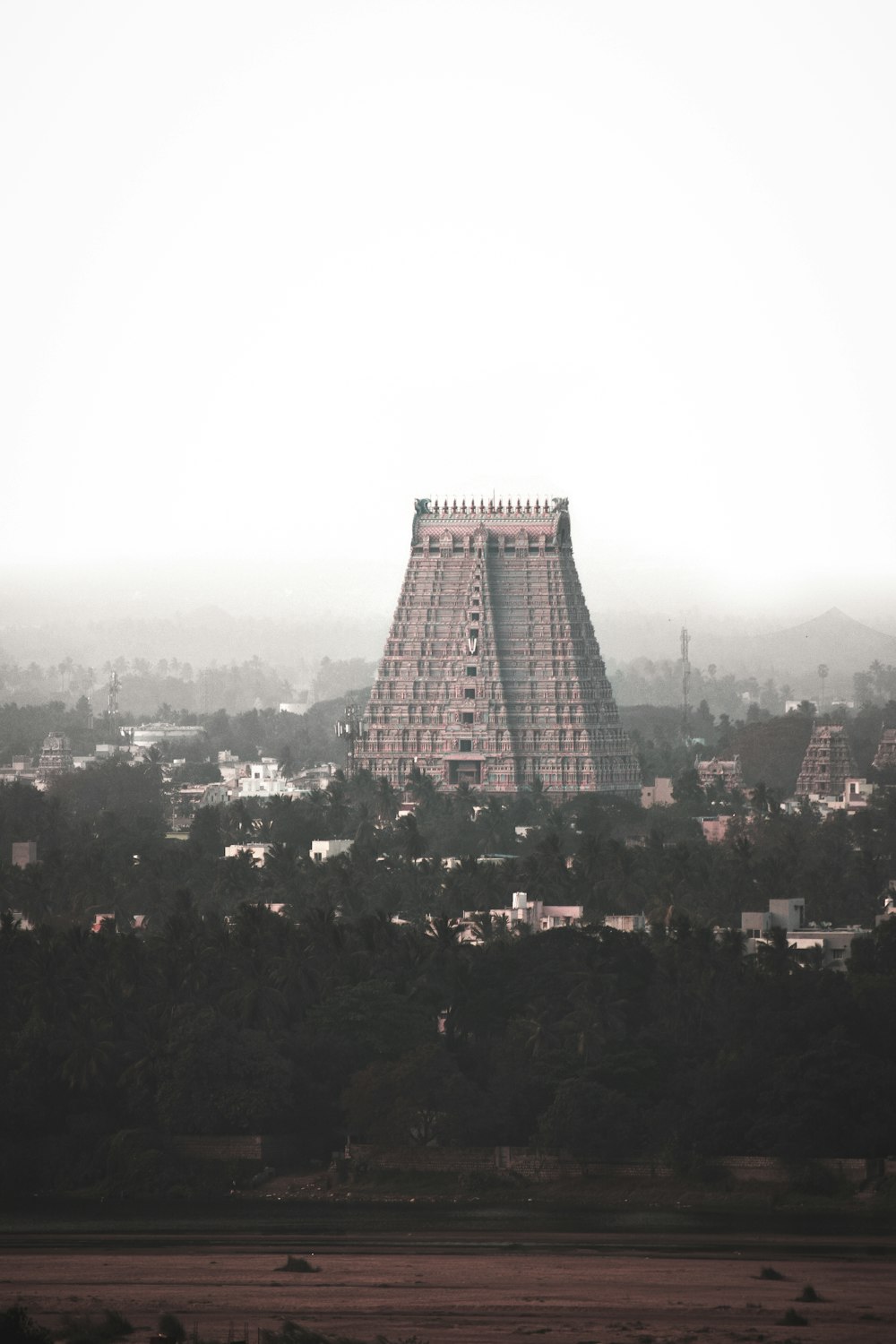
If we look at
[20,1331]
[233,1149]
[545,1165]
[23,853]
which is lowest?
[20,1331]

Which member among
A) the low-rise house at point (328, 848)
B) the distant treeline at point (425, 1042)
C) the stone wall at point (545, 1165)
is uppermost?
the low-rise house at point (328, 848)

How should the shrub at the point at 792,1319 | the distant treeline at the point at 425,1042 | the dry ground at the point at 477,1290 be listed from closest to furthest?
the dry ground at the point at 477,1290 < the shrub at the point at 792,1319 < the distant treeline at the point at 425,1042

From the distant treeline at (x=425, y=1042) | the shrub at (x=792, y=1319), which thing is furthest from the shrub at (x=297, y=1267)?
the distant treeline at (x=425, y=1042)

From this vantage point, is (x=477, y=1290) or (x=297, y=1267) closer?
(x=477, y=1290)

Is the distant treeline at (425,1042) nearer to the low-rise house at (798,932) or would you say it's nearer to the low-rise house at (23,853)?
the low-rise house at (798,932)

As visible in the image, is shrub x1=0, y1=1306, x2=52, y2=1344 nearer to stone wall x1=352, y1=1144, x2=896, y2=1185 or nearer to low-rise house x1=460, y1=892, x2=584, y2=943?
stone wall x1=352, y1=1144, x2=896, y2=1185

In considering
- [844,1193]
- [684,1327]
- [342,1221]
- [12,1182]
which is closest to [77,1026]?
[12,1182]

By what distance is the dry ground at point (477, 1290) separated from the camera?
9094 cm

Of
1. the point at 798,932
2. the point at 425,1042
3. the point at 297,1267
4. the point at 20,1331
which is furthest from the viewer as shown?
the point at 798,932

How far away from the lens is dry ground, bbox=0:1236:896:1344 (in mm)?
90938

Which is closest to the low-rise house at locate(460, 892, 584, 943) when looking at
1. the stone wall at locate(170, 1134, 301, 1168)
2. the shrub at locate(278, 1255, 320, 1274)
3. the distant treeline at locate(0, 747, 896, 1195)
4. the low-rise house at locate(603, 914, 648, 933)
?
the low-rise house at locate(603, 914, 648, 933)

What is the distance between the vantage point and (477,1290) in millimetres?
95375

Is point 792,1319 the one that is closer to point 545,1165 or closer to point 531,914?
point 545,1165

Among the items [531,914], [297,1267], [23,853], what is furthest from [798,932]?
[23,853]
